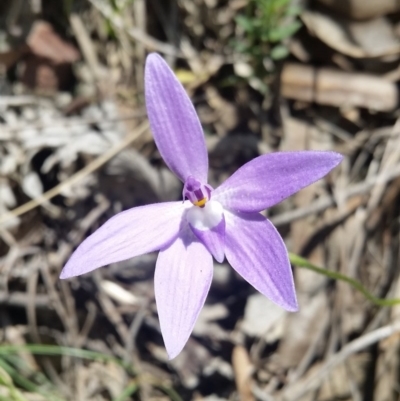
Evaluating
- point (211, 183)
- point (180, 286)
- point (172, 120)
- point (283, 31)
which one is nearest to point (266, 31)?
point (283, 31)

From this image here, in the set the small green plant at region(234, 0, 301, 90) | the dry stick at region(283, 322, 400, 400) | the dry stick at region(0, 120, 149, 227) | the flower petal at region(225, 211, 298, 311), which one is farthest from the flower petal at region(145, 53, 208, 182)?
the dry stick at region(283, 322, 400, 400)

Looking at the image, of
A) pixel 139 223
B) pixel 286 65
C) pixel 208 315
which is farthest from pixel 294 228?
pixel 139 223

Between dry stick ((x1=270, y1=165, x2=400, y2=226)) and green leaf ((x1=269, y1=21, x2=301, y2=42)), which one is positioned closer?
green leaf ((x1=269, y1=21, x2=301, y2=42))

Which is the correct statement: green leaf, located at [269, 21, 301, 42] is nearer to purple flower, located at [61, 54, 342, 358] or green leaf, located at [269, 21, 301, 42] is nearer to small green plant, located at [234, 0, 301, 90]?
small green plant, located at [234, 0, 301, 90]

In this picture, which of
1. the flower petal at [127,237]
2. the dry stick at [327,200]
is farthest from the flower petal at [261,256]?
the dry stick at [327,200]

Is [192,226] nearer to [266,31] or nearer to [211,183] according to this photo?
[211,183]
